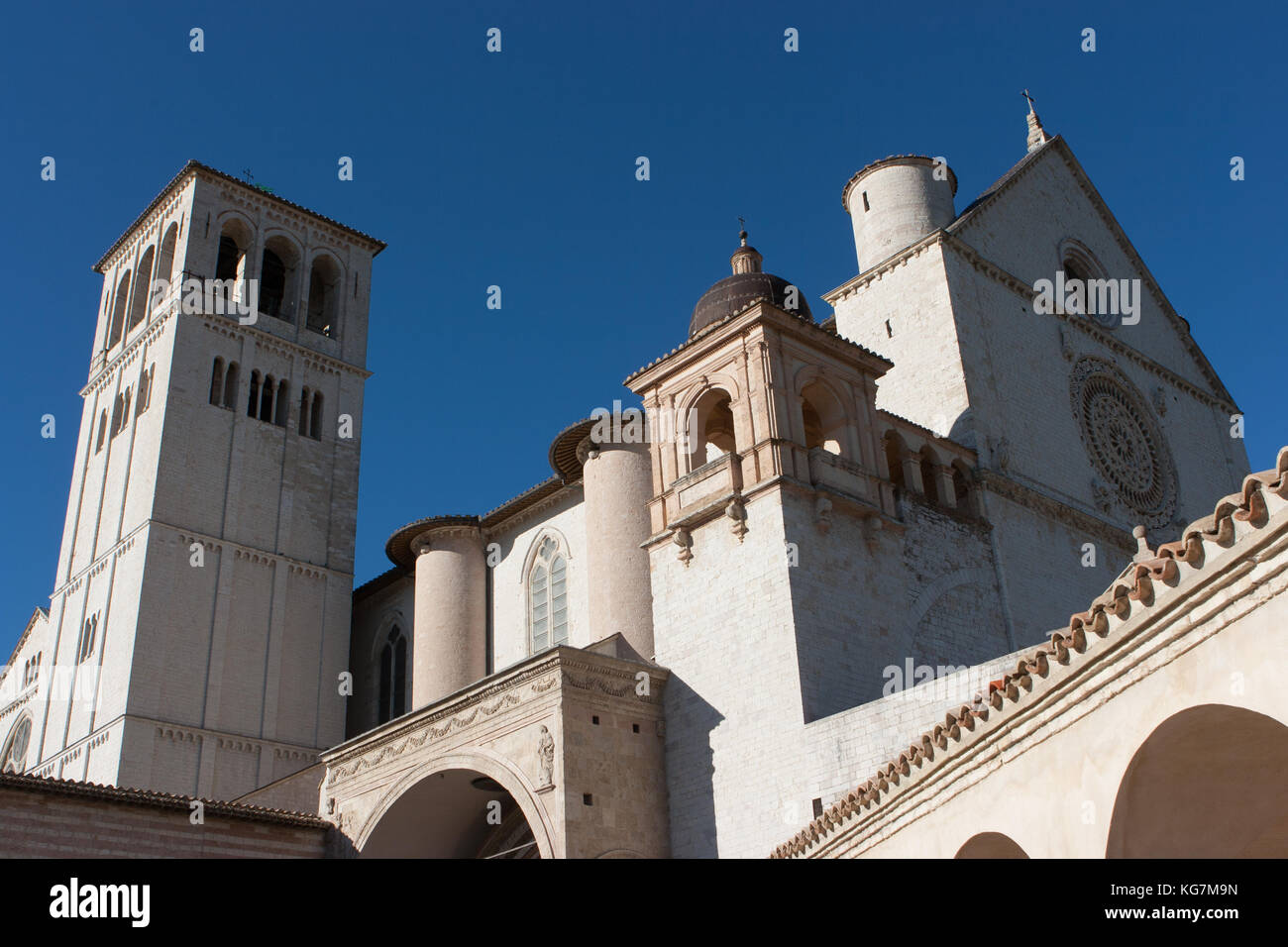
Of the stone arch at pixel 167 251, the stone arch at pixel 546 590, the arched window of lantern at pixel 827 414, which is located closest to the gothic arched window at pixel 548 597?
the stone arch at pixel 546 590

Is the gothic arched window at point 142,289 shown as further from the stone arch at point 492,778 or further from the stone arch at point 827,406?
the stone arch at point 827,406

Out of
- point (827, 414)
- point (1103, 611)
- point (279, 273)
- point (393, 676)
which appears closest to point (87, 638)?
point (393, 676)

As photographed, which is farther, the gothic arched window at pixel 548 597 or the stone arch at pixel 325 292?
the stone arch at pixel 325 292

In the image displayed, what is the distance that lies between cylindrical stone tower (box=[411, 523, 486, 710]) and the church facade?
0.26ft

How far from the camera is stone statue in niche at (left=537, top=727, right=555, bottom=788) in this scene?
1688 cm

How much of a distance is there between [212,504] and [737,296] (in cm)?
1606

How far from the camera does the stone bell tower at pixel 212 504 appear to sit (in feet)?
94.5

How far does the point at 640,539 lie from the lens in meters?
22.0

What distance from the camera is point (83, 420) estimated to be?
118ft

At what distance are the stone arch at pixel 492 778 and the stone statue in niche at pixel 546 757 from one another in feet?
0.88

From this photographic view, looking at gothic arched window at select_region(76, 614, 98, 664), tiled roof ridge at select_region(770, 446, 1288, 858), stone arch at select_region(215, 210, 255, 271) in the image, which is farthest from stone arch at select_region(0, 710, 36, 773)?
tiled roof ridge at select_region(770, 446, 1288, 858)

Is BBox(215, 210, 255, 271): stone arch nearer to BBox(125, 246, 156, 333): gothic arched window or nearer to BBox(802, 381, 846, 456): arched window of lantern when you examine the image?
BBox(125, 246, 156, 333): gothic arched window
